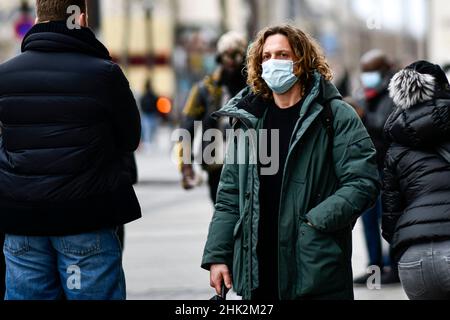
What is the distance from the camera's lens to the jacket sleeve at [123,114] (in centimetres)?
472

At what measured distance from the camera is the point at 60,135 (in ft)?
15.1

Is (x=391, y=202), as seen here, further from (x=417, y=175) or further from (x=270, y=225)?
(x=270, y=225)

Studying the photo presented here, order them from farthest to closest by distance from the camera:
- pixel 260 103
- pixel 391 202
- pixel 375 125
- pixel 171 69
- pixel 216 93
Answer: pixel 171 69, pixel 375 125, pixel 216 93, pixel 391 202, pixel 260 103

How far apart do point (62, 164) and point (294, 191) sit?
923mm

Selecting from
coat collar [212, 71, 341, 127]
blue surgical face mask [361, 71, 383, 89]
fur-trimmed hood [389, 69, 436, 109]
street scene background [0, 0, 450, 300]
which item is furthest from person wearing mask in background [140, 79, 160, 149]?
coat collar [212, 71, 341, 127]

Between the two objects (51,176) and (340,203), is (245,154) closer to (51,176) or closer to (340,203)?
(340,203)

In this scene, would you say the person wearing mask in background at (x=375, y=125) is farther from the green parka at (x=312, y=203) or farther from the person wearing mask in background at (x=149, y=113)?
the person wearing mask in background at (x=149, y=113)

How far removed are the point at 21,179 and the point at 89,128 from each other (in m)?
0.33

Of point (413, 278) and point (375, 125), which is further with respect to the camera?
point (375, 125)

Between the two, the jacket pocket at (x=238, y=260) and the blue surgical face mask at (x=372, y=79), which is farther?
the blue surgical face mask at (x=372, y=79)

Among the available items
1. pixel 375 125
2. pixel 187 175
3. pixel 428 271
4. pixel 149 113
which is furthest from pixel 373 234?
pixel 149 113

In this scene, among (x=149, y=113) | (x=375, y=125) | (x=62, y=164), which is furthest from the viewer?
(x=149, y=113)

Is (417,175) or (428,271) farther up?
(417,175)
